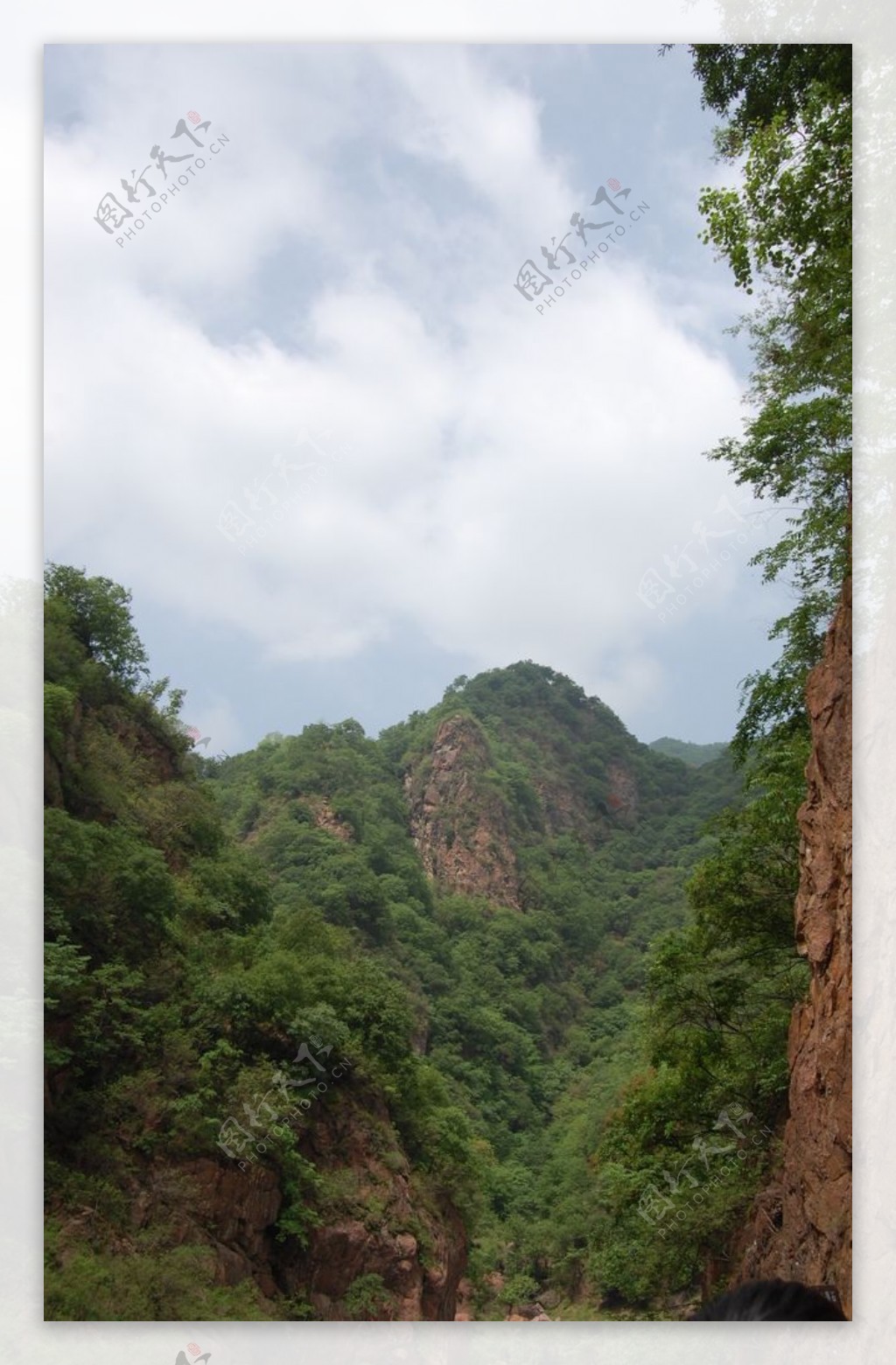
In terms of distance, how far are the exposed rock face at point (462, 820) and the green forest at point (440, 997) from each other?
0.67 m

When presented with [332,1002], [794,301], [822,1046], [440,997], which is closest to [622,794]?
[440,997]

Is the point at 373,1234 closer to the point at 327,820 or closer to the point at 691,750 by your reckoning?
the point at 327,820

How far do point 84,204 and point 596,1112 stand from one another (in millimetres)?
4393

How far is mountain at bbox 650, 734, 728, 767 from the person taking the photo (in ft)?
15.5

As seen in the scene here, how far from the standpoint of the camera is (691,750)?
4.74 m

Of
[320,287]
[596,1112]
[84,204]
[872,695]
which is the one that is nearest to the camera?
[872,695]

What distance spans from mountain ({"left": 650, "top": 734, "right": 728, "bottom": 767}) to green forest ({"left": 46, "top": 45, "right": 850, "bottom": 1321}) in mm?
35

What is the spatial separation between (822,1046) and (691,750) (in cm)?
147

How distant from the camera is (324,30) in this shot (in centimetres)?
380

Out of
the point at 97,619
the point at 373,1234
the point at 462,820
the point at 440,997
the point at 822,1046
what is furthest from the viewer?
the point at 462,820

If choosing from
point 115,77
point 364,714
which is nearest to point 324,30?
point 115,77

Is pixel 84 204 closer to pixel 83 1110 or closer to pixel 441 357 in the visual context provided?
pixel 441 357

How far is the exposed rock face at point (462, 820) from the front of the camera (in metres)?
6.27

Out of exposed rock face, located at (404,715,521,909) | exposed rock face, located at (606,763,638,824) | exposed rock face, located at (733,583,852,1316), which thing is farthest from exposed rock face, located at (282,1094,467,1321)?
exposed rock face, located at (606,763,638,824)
